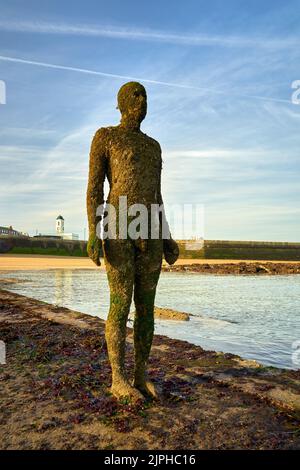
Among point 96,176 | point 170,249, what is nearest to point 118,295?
point 170,249

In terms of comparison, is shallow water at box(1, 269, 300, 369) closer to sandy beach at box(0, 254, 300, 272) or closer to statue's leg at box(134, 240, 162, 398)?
statue's leg at box(134, 240, 162, 398)

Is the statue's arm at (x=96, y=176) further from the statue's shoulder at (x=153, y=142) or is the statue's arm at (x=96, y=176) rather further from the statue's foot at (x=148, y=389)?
the statue's foot at (x=148, y=389)

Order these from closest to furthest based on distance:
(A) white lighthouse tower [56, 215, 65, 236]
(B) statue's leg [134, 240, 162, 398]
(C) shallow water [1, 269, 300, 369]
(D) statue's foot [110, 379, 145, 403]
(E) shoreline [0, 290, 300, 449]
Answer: (E) shoreline [0, 290, 300, 449] < (D) statue's foot [110, 379, 145, 403] < (B) statue's leg [134, 240, 162, 398] < (C) shallow water [1, 269, 300, 369] < (A) white lighthouse tower [56, 215, 65, 236]

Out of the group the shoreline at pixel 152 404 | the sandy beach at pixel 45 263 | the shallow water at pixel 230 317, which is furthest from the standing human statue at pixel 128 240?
the sandy beach at pixel 45 263

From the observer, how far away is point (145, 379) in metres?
5.24

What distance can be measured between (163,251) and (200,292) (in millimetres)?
15122

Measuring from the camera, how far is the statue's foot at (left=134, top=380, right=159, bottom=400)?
5039 millimetres

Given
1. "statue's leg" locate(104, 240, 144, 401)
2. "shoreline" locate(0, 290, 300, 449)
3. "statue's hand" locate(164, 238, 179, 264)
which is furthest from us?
"statue's hand" locate(164, 238, 179, 264)

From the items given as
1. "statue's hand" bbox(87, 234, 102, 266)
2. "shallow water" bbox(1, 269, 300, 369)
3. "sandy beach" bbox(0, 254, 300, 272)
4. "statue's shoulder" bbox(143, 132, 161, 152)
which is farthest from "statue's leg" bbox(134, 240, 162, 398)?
"sandy beach" bbox(0, 254, 300, 272)

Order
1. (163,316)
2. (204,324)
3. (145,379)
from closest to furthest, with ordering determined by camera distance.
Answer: (145,379) → (204,324) → (163,316)

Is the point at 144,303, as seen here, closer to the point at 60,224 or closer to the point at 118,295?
the point at 118,295

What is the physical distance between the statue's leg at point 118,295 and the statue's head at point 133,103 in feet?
5.49
